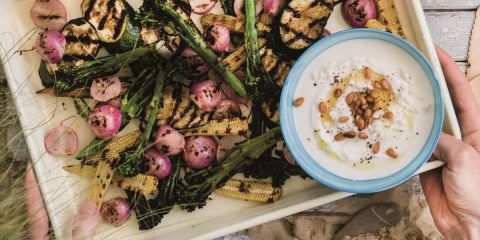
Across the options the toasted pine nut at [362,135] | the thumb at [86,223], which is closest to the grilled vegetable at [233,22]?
the toasted pine nut at [362,135]

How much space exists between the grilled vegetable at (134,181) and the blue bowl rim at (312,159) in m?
0.39

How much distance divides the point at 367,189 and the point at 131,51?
71 cm

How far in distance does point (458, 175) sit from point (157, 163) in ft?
2.65

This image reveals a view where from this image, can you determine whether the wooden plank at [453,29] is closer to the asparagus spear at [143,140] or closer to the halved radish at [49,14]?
the asparagus spear at [143,140]

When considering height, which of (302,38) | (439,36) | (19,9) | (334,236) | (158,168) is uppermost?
(19,9)

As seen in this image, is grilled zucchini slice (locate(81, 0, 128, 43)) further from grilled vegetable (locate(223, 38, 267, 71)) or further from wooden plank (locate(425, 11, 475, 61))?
wooden plank (locate(425, 11, 475, 61))

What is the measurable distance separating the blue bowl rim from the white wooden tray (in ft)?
0.25

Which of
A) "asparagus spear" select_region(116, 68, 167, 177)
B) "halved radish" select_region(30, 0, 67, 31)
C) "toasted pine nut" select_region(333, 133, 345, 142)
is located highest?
"halved radish" select_region(30, 0, 67, 31)

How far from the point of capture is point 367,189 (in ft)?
4.55

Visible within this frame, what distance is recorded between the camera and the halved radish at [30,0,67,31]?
1501mm

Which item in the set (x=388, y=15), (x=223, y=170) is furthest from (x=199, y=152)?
(x=388, y=15)

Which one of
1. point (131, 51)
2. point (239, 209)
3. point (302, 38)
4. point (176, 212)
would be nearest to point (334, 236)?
point (239, 209)

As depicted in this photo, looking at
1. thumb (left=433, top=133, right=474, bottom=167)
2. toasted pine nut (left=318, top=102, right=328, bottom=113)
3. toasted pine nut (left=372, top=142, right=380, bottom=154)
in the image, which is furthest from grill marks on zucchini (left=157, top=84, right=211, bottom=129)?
thumb (left=433, top=133, right=474, bottom=167)

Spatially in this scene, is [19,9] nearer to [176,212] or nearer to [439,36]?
[176,212]
